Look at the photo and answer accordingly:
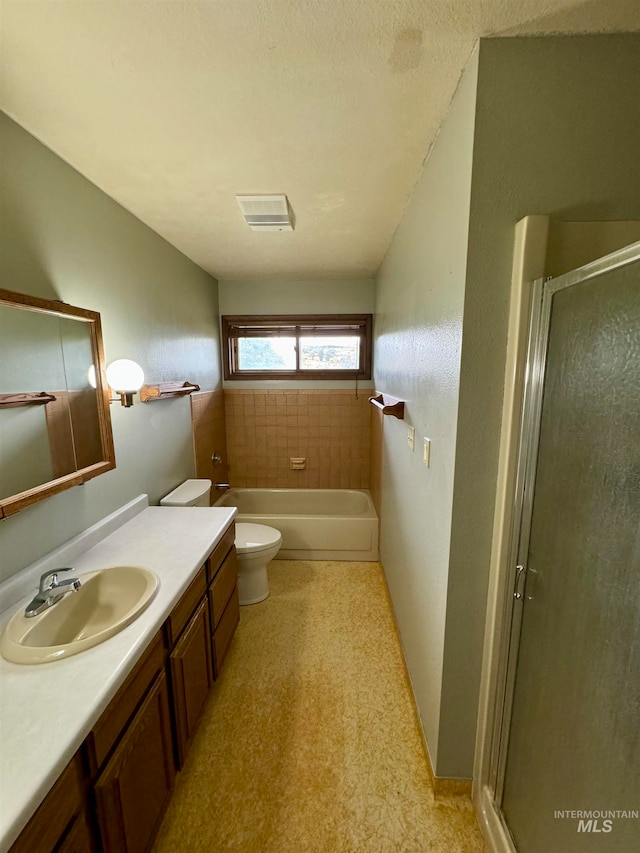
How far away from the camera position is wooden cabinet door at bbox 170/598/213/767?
1241mm

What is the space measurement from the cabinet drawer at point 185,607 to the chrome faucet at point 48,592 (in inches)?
13.5

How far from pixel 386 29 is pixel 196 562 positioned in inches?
71.4

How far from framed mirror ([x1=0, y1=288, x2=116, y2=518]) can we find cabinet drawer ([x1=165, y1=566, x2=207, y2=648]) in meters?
0.64

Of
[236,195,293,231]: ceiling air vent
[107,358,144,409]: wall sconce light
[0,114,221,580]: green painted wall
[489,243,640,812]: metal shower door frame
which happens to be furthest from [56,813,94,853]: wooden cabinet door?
[236,195,293,231]: ceiling air vent

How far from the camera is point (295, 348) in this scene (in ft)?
11.0

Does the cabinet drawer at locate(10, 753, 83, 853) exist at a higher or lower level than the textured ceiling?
lower

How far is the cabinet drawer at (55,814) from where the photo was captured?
63 cm

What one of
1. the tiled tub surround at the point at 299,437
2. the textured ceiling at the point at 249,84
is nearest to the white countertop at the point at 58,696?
the textured ceiling at the point at 249,84

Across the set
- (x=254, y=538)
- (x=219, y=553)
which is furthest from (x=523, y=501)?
(x=254, y=538)

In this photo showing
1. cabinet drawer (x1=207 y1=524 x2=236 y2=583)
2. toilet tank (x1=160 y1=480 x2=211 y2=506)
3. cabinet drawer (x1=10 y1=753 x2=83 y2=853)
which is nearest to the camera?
cabinet drawer (x1=10 y1=753 x2=83 y2=853)

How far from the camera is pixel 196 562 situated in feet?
4.62

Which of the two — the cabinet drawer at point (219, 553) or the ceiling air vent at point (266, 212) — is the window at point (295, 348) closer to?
the ceiling air vent at point (266, 212)

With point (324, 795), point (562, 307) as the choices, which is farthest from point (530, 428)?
point (324, 795)

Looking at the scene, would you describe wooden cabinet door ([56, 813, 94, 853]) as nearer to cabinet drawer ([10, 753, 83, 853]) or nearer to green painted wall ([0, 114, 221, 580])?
cabinet drawer ([10, 753, 83, 853])
